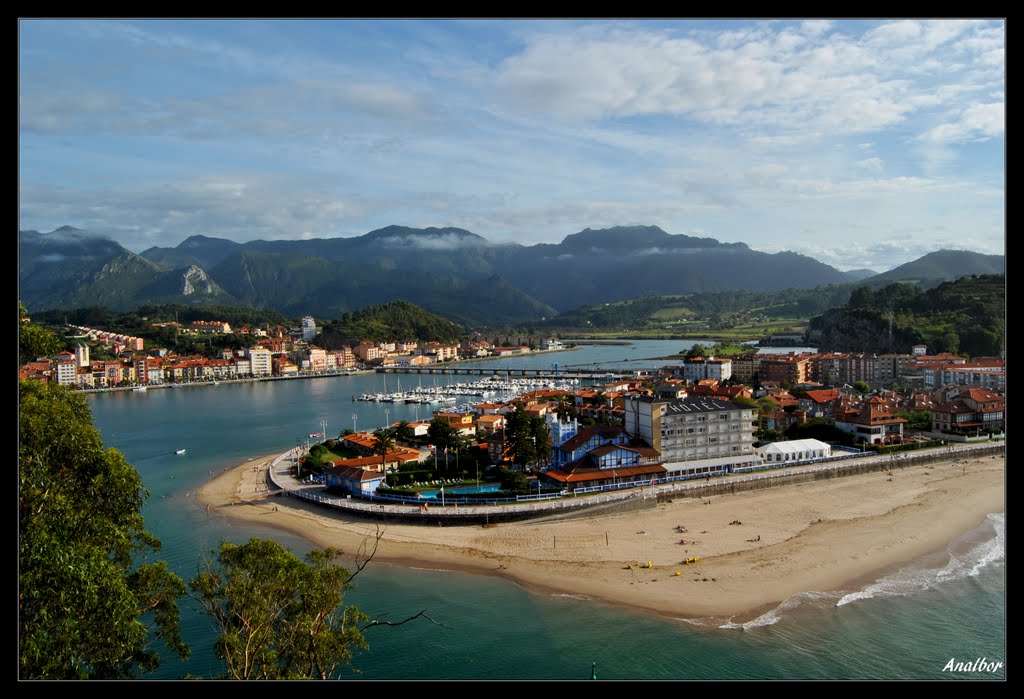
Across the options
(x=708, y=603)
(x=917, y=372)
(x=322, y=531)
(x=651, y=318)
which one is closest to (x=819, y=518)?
(x=708, y=603)

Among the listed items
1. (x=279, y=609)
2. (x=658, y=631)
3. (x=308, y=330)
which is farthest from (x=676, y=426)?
(x=308, y=330)

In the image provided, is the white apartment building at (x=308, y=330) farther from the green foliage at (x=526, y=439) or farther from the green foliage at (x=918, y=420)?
the green foliage at (x=918, y=420)

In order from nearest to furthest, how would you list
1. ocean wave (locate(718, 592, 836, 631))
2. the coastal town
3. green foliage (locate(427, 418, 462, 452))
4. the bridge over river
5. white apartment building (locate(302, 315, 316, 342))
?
ocean wave (locate(718, 592, 836, 631))
the coastal town
green foliage (locate(427, 418, 462, 452))
the bridge over river
white apartment building (locate(302, 315, 316, 342))

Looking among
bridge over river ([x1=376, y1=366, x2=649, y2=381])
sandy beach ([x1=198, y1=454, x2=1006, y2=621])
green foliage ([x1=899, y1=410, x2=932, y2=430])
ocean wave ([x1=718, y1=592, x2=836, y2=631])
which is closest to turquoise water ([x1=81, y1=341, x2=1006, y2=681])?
ocean wave ([x1=718, y1=592, x2=836, y2=631])

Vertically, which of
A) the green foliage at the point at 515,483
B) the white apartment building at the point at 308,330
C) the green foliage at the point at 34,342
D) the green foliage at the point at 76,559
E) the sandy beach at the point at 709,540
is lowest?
the sandy beach at the point at 709,540

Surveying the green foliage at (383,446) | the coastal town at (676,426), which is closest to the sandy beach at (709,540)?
the coastal town at (676,426)

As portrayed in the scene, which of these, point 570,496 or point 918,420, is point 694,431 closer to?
point 570,496

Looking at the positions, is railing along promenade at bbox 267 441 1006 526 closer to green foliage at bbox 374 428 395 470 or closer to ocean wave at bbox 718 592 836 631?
green foliage at bbox 374 428 395 470
